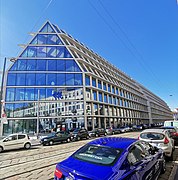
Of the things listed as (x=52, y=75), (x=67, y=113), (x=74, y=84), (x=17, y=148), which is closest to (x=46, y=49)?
(x=52, y=75)

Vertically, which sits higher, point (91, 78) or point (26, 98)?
point (91, 78)

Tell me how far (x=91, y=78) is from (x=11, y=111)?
1850 cm

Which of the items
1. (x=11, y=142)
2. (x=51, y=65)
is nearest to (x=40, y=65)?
(x=51, y=65)

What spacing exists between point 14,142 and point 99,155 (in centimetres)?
1374

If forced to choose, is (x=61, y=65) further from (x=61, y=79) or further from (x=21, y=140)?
(x=21, y=140)

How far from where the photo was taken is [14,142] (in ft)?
48.5

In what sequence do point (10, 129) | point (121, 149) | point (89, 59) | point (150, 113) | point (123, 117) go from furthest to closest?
1. point (150, 113)
2. point (123, 117)
3. point (89, 59)
4. point (10, 129)
5. point (121, 149)

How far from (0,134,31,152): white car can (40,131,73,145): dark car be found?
115 inches

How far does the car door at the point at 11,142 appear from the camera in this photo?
14189mm

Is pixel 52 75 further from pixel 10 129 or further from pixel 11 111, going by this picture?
pixel 10 129

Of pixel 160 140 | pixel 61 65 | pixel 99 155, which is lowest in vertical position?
pixel 160 140

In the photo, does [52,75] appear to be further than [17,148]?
Yes

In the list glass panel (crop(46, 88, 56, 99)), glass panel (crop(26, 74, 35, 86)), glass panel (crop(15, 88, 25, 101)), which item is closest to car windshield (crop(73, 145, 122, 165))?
glass panel (crop(46, 88, 56, 99))

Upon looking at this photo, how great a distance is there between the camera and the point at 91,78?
3797cm
